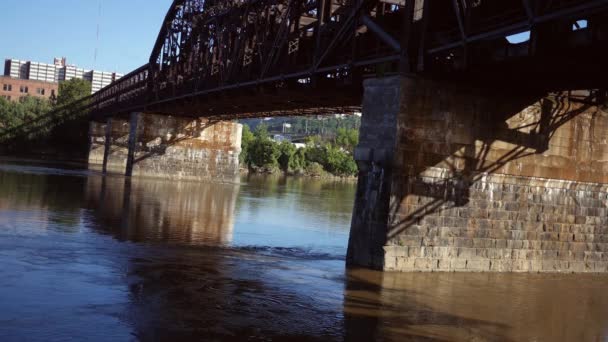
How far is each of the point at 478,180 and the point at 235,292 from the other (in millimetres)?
9405

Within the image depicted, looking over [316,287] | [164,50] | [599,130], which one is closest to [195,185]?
[164,50]

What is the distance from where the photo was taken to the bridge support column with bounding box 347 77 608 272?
70.5 ft

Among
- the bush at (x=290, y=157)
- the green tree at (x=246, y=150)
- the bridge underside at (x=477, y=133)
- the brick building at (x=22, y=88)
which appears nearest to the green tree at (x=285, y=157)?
the bush at (x=290, y=157)

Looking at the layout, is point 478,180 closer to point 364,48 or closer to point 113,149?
point 364,48

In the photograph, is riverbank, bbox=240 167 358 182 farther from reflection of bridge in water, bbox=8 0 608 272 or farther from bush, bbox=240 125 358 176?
reflection of bridge in water, bbox=8 0 608 272

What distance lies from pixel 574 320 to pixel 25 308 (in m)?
12.5

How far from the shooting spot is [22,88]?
6511 inches

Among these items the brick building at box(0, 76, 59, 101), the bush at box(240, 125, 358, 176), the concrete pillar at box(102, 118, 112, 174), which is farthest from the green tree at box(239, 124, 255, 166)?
the brick building at box(0, 76, 59, 101)

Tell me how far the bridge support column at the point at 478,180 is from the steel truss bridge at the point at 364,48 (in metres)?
1.16

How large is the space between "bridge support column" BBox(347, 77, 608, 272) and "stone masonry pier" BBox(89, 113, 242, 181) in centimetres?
4669

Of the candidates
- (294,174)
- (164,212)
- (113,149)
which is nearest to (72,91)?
(294,174)

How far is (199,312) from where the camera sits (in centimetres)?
1474

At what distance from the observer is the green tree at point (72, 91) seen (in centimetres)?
11900

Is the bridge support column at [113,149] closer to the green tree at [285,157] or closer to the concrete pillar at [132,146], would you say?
the concrete pillar at [132,146]
